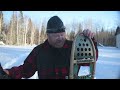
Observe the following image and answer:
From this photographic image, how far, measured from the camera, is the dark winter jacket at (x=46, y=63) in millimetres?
3396

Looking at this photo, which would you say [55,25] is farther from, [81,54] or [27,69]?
[27,69]

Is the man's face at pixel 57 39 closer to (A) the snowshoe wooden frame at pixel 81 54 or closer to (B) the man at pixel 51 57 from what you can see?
(B) the man at pixel 51 57

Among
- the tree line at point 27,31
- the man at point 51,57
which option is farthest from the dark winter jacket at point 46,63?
the tree line at point 27,31

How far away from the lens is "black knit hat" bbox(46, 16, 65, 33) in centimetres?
337

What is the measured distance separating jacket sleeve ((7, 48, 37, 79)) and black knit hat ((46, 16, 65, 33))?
31cm

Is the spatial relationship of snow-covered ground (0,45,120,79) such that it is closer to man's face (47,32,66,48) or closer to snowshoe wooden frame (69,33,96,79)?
snowshoe wooden frame (69,33,96,79)

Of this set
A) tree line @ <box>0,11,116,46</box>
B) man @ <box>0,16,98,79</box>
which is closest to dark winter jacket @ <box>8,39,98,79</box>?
man @ <box>0,16,98,79</box>

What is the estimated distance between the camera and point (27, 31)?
11.1 ft

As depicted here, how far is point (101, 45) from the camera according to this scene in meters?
3.41
